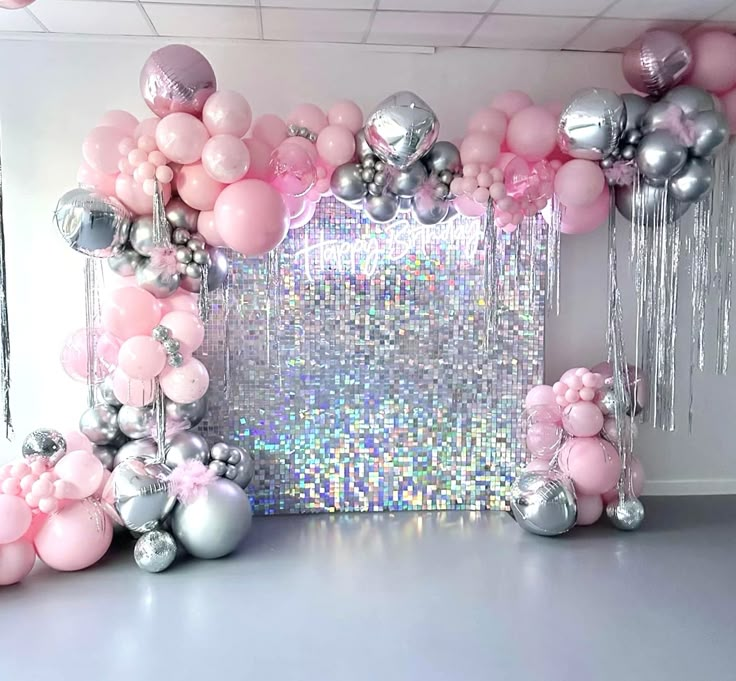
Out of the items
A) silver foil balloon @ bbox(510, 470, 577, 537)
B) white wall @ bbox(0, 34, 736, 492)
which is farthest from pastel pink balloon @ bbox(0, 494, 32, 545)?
silver foil balloon @ bbox(510, 470, 577, 537)

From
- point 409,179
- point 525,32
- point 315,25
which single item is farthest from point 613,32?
point 315,25

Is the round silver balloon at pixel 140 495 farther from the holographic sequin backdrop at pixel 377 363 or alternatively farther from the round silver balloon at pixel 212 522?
the holographic sequin backdrop at pixel 377 363

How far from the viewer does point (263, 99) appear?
3.73 metres

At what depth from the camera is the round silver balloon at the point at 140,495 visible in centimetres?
299

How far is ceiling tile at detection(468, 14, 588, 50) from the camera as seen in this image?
11.2 ft

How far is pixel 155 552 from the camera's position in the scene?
3018mm

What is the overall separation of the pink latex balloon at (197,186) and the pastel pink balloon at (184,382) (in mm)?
679

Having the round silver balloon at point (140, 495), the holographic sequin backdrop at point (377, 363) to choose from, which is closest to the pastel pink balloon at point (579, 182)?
the holographic sequin backdrop at point (377, 363)

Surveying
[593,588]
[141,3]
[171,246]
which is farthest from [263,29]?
[593,588]

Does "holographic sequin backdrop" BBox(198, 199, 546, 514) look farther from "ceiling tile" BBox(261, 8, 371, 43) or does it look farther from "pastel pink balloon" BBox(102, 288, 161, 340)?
"ceiling tile" BBox(261, 8, 371, 43)

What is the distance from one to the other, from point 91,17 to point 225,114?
956mm

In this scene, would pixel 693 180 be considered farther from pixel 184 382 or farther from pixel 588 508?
pixel 184 382

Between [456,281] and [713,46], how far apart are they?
1585 mm

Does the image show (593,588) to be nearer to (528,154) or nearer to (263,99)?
(528,154)
